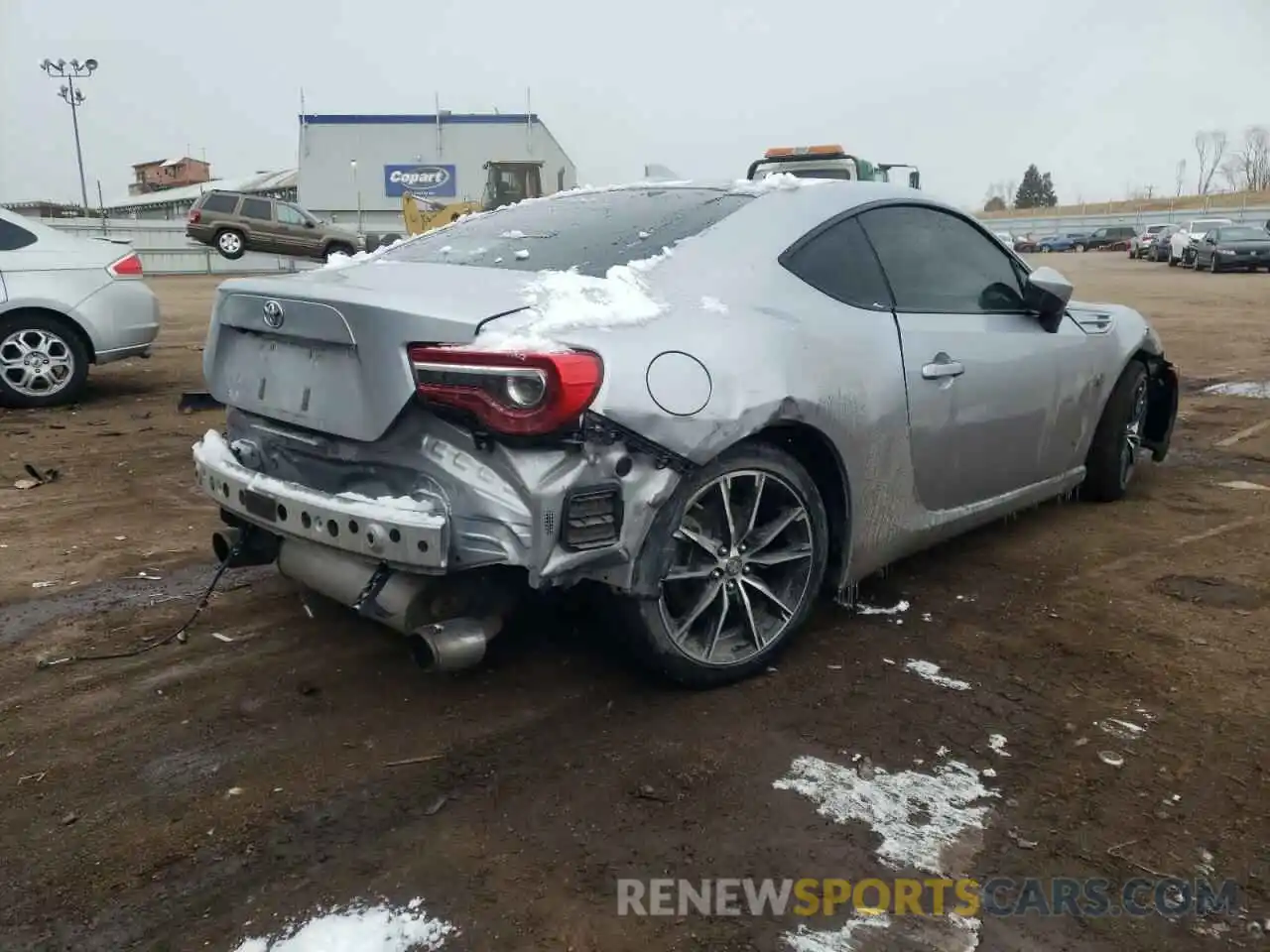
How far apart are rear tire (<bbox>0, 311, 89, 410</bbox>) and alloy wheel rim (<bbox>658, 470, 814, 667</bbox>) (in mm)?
6373

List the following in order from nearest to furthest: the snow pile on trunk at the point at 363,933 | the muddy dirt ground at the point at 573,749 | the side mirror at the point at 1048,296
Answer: the snow pile on trunk at the point at 363,933
the muddy dirt ground at the point at 573,749
the side mirror at the point at 1048,296

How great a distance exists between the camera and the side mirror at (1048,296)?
154 inches

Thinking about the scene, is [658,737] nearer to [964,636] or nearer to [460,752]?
[460,752]

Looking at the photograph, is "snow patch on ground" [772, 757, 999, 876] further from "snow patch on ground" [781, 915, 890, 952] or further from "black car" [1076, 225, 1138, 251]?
"black car" [1076, 225, 1138, 251]

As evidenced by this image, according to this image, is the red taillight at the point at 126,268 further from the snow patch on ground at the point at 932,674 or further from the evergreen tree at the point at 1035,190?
the evergreen tree at the point at 1035,190

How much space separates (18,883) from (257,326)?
1543 mm

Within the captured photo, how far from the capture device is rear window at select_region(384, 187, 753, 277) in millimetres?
3049

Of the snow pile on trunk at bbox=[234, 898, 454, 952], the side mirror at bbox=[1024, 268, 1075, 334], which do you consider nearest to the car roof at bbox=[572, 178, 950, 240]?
the side mirror at bbox=[1024, 268, 1075, 334]

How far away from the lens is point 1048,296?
3.97 m

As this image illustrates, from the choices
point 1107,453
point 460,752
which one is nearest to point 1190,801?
point 460,752

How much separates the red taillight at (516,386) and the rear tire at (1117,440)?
3188mm

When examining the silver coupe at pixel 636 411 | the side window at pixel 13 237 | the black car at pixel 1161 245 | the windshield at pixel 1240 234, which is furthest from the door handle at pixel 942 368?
the black car at pixel 1161 245

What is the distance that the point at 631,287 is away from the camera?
2775 millimetres

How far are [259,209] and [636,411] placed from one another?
28035 mm
